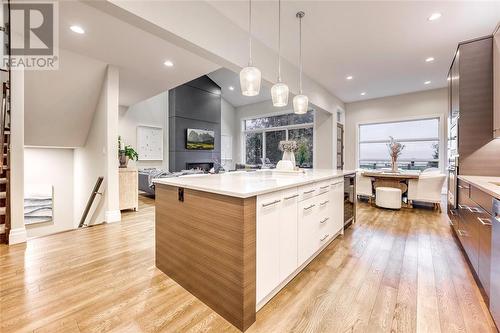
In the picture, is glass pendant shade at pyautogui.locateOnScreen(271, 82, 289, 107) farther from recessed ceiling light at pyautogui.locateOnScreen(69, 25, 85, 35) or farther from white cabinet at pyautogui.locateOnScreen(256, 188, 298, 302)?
recessed ceiling light at pyautogui.locateOnScreen(69, 25, 85, 35)

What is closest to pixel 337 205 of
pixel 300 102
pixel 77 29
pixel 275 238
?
pixel 300 102

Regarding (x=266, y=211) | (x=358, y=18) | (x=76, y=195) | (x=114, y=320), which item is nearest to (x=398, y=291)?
(x=266, y=211)

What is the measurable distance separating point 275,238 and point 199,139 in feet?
22.6

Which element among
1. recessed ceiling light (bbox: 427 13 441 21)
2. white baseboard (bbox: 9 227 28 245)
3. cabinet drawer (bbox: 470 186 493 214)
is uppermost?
recessed ceiling light (bbox: 427 13 441 21)

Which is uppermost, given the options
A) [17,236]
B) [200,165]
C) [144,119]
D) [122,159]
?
[144,119]

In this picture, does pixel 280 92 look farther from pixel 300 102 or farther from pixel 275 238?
pixel 275 238

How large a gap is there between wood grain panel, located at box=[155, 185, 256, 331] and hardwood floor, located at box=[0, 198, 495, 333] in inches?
3.8

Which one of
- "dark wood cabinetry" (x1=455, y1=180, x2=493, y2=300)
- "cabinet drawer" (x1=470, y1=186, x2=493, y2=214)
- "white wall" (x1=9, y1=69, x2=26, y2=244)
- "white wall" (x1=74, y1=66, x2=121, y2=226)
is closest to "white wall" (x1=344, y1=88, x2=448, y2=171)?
"dark wood cabinetry" (x1=455, y1=180, x2=493, y2=300)

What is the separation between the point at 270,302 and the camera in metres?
1.63

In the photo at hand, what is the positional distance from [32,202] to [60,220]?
73 centimetres

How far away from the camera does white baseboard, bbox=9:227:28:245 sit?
2634mm

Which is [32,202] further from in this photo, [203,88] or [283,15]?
[283,15]

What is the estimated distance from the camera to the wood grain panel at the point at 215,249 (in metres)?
1.36

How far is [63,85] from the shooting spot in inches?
151
